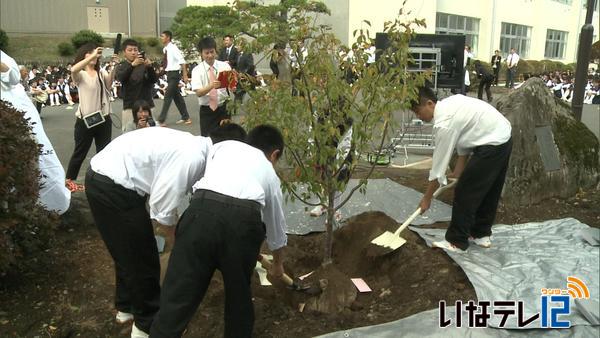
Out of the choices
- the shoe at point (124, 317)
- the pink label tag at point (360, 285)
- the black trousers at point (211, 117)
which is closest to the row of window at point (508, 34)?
the black trousers at point (211, 117)

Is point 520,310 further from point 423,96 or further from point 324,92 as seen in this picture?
point 324,92

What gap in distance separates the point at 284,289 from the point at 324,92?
4.61 feet

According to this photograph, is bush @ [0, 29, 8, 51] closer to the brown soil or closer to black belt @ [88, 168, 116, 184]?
the brown soil

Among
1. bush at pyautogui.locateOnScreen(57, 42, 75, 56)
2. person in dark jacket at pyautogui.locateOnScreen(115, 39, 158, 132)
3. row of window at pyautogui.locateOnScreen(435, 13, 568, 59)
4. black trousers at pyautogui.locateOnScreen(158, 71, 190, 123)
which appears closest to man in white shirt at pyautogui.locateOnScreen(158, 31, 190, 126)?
black trousers at pyautogui.locateOnScreen(158, 71, 190, 123)

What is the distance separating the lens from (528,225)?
4766mm

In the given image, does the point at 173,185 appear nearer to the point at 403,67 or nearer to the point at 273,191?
the point at 273,191

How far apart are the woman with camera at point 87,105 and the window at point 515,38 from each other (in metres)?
29.3

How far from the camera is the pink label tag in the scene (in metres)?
3.87

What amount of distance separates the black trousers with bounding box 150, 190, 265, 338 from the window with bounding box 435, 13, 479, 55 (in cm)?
2371

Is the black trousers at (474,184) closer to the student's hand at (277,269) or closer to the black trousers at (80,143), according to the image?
the student's hand at (277,269)

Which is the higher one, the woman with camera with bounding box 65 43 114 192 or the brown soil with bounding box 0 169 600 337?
the woman with camera with bounding box 65 43 114 192

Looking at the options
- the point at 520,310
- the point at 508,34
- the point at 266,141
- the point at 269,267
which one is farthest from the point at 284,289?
the point at 508,34

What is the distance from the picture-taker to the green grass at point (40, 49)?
23.7 m

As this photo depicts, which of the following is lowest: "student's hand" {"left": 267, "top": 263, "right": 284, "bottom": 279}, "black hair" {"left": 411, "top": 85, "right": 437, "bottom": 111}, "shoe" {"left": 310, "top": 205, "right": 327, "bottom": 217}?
"shoe" {"left": 310, "top": 205, "right": 327, "bottom": 217}
